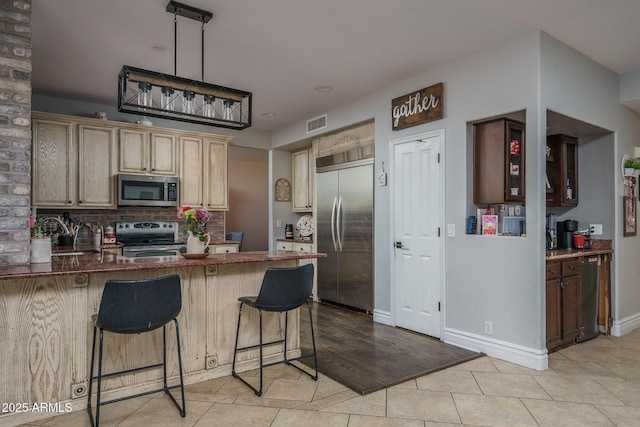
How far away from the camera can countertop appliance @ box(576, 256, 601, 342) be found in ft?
12.5

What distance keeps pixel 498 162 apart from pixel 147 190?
3.99 m

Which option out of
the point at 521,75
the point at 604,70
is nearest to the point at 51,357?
the point at 521,75

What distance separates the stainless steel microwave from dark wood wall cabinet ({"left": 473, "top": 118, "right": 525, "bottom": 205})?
364 cm

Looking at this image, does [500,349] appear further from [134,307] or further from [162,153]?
[162,153]

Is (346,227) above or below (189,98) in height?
below

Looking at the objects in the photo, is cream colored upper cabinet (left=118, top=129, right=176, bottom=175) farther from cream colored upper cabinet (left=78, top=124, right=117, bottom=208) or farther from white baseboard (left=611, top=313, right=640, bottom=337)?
white baseboard (left=611, top=313, right=640, bottom=337)

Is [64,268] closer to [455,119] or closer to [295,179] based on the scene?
[455,119]

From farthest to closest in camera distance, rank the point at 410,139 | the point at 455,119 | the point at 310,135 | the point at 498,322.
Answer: the point at 310,135, the point at 410,139, the point at 455,119, the point at 498,322

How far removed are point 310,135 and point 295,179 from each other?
1050 mm

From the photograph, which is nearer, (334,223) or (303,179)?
(334,223)

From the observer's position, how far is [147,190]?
4977 mm

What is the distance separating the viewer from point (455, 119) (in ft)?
12.2

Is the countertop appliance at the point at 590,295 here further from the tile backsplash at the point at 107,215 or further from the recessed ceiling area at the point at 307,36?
the tile backsplash at the point at 107,215

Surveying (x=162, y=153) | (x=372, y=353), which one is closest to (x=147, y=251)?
(x=162, y=153)
